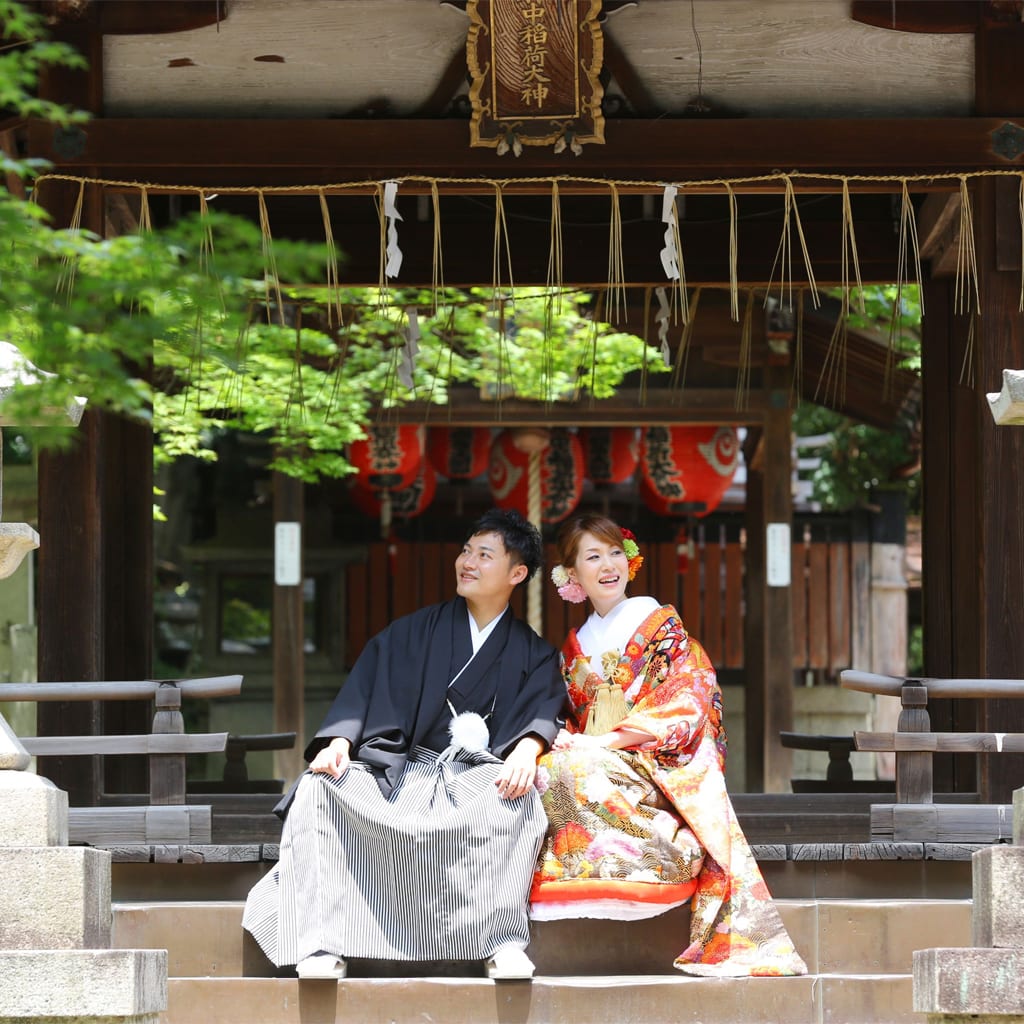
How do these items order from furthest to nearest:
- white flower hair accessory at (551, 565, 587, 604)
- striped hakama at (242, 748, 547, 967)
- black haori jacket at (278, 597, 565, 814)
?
white flower hair accessory at (551, 565, 587, 604) < black haori jacket at (278, 597, 565, 814) < striped hakama at (242, 748, 547, 967)

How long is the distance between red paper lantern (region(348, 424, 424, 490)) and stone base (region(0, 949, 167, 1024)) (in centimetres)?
777

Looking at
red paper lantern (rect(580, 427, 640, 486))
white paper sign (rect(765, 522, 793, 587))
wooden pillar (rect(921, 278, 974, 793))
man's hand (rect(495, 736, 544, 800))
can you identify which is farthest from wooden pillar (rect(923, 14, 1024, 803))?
red paper lantern (rect(580, 427, 640, 486))

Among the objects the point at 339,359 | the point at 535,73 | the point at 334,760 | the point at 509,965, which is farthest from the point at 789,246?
the point at 509,965

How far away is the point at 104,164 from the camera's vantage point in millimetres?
7332

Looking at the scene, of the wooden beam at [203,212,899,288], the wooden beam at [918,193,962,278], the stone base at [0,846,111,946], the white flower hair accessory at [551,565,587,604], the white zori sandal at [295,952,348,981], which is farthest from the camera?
the wooden beam at [203,212,899,288]

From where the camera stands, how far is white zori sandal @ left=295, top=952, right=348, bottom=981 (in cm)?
555

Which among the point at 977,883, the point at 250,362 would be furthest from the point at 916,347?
the point at 977,883

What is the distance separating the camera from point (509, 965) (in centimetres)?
561

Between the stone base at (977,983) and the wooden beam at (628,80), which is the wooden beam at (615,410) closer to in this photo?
the wooden beam at (628,80)

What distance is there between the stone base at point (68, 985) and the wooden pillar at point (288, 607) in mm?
7567

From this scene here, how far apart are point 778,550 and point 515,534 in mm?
6215

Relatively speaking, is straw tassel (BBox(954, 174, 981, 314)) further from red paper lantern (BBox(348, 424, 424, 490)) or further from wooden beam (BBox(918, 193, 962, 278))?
red paper lantern (BBox(348, 424, 424, 490))

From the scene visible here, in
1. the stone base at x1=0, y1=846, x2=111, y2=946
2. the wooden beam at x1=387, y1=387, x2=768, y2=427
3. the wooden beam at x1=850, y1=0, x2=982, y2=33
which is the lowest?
the stone base at x1=0, y1=846, x2=111, y2=946

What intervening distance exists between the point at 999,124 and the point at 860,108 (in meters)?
0.62
